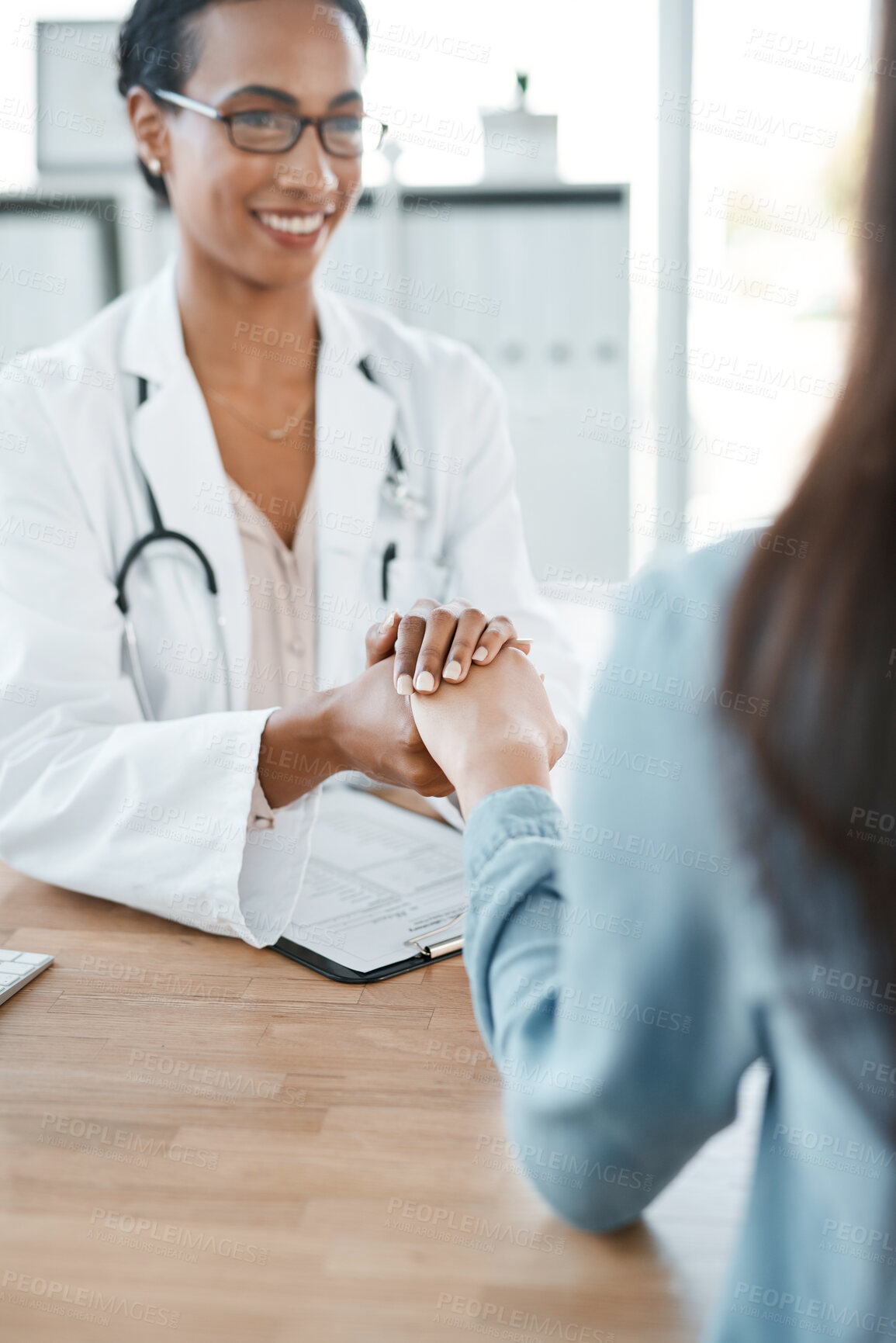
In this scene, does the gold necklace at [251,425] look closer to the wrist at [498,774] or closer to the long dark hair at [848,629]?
the wrist at [498,774]

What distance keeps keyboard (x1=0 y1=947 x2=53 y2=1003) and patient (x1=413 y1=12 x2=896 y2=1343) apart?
0.54 metres

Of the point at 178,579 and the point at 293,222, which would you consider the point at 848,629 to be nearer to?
the point at 178,579

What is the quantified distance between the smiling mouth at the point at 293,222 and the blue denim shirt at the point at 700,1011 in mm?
1227

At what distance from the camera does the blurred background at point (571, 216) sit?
2.76 metres

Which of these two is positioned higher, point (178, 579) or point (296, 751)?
point (178, 579)

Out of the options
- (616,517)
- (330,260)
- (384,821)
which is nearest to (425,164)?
(330,260)

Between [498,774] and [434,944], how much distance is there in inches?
11.9

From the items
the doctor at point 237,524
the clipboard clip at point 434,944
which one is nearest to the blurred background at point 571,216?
the doctor at point 237,524

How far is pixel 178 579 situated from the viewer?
146 cm

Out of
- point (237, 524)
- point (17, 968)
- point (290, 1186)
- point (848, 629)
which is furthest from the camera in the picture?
point (237, 524)

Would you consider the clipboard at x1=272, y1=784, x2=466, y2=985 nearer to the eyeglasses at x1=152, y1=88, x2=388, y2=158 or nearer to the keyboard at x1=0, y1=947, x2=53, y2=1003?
the keyboard at x1=0, y1=947, x2=53, y2=1003

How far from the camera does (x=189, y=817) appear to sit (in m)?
1.15

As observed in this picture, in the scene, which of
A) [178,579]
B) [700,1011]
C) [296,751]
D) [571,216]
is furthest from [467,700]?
[571,216]

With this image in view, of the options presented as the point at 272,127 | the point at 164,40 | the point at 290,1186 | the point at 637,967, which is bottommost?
the point at 290,1186
